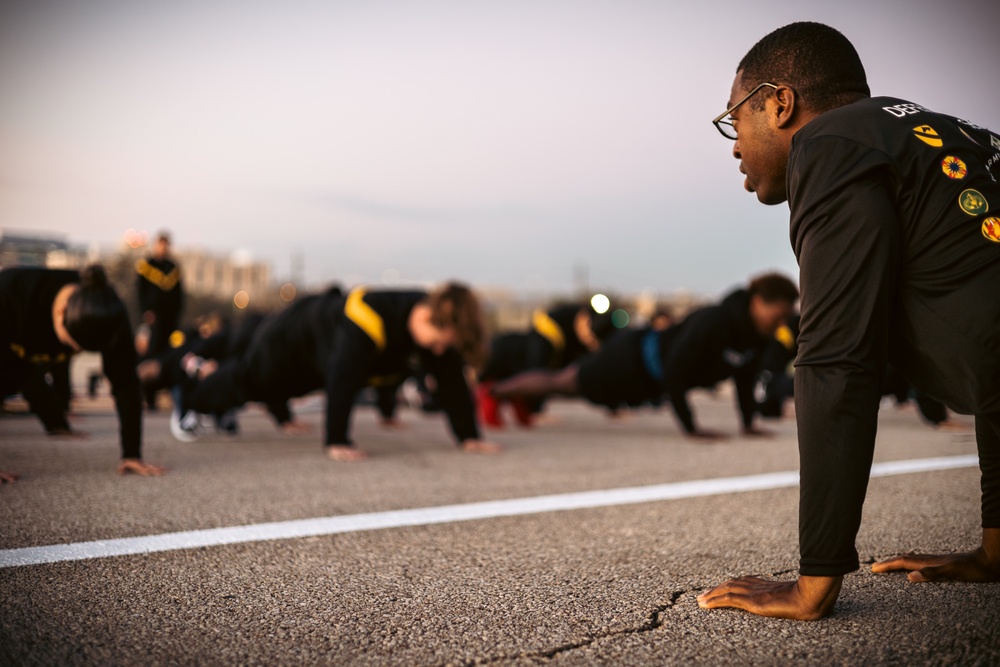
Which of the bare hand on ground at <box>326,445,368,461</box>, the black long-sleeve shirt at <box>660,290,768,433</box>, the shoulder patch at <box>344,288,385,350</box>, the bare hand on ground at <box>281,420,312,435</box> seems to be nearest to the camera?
the bare hand on ground at <box>326,445,368,461</box>

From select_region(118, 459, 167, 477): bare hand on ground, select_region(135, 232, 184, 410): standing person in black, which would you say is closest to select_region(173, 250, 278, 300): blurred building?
select_region(135, 232, 184, 410): standing person in black

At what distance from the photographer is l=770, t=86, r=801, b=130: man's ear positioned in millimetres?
1992

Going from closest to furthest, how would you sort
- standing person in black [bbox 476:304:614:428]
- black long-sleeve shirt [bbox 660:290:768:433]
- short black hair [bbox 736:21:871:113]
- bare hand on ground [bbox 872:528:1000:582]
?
short black hair [bbox 736:21:871:113] < bare hand on ground [bbox 872:528:1000:582] < black long-sleeve shirt [bbox 660:290:768:433] < standing person in black [bbox 476:304:614:428]

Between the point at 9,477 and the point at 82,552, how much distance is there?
168cm

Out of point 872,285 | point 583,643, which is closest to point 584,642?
point 583,643

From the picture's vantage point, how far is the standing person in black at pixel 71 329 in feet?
12.9

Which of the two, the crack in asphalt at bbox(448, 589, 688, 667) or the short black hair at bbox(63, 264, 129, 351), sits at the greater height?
the short black hair at bbox(63, 264, 129, 351)

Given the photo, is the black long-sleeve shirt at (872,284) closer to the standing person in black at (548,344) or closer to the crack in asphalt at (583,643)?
the crack in asphalt at (583,643)

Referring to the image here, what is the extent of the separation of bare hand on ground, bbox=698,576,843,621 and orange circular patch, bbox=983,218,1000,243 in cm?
87

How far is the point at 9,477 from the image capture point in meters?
3.81

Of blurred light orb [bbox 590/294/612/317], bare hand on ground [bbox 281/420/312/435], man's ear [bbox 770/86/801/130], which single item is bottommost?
bare hand on ground [bbox 281/420/312/435]

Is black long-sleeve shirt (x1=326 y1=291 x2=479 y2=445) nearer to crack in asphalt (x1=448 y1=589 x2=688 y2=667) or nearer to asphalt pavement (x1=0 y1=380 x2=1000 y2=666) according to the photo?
asphalt pavement (x1=0 y1=380 x2=1000 y2=666)

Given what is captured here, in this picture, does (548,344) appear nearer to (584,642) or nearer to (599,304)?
(599,304)

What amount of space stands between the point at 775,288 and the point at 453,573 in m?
4.99
